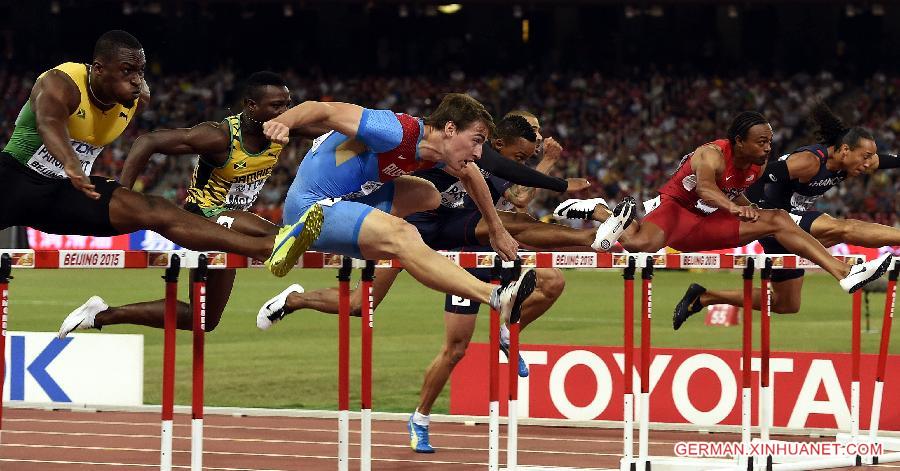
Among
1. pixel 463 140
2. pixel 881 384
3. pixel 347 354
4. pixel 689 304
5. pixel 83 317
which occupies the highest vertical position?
pixel 463 140

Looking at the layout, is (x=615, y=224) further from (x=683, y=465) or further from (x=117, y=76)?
(x=117, y=76)

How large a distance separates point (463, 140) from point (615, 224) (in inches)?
79.9

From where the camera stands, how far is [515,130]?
973cm

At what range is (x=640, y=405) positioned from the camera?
8.09 m

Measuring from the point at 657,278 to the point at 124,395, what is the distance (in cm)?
1729

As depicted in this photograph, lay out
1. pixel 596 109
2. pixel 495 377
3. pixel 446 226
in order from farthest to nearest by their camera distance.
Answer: pixel 596 109 → pixel 446 226 → pixel 495 377

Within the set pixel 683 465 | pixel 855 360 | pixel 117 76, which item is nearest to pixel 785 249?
pixel 855 360

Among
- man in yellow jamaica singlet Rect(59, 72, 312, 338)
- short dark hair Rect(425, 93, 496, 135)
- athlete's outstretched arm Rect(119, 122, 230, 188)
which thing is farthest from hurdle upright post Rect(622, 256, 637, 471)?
athlete's outstretched arm Rect(119, 122, 230, 188)

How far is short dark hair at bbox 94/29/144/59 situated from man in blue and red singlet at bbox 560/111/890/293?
3.52m

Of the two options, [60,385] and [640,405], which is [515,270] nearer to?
[640,405]

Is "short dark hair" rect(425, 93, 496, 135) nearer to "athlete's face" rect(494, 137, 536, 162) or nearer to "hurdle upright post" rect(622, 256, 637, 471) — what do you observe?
"hurdle upright post" rect(622, 256, 637, 471)

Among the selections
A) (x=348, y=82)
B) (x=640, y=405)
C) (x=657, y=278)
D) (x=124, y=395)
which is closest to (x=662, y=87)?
(x=348, y=82)

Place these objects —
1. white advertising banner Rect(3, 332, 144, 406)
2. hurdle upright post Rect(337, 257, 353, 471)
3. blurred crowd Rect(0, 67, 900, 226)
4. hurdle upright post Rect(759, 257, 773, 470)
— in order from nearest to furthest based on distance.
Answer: hurdle upright post Rect(337, 257, 353, 471) < hurdle upright post Rect(759, 257, 773, 470) < white advertising banner Rect(3, 332, 144, 406) < blurred crowd Rect(0, 67, 900, 226)

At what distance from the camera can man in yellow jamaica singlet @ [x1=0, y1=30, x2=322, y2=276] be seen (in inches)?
263
